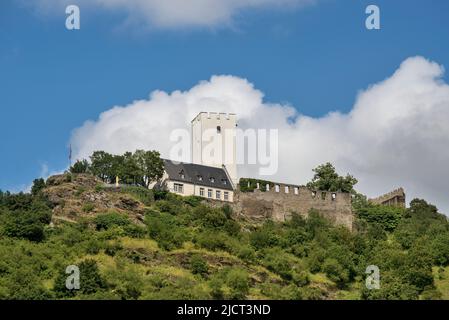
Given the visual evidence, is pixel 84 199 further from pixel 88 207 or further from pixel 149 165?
pixel 149 165

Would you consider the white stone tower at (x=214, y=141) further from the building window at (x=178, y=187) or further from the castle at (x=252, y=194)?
the building window at (x=178, y=187)

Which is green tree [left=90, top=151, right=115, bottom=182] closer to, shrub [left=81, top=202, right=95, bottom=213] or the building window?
the building window

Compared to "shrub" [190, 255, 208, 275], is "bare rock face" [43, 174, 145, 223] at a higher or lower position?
higher

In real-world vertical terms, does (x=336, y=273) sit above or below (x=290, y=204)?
below

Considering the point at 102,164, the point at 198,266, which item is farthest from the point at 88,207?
the point at 198,266

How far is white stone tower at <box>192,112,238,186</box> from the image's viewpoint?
106m

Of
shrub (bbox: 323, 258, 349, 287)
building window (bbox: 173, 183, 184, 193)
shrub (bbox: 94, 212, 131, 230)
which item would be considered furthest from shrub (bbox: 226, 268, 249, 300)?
building window (bbox: 173, 183, 184, 193)

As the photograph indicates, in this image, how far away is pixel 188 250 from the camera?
88.3m

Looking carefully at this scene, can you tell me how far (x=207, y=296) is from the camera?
78250mm

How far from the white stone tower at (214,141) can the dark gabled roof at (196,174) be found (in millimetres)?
2116

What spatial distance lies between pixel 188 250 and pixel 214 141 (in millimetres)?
20439

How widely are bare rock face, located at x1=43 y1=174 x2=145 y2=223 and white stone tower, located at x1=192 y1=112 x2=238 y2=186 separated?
11.9 metres
